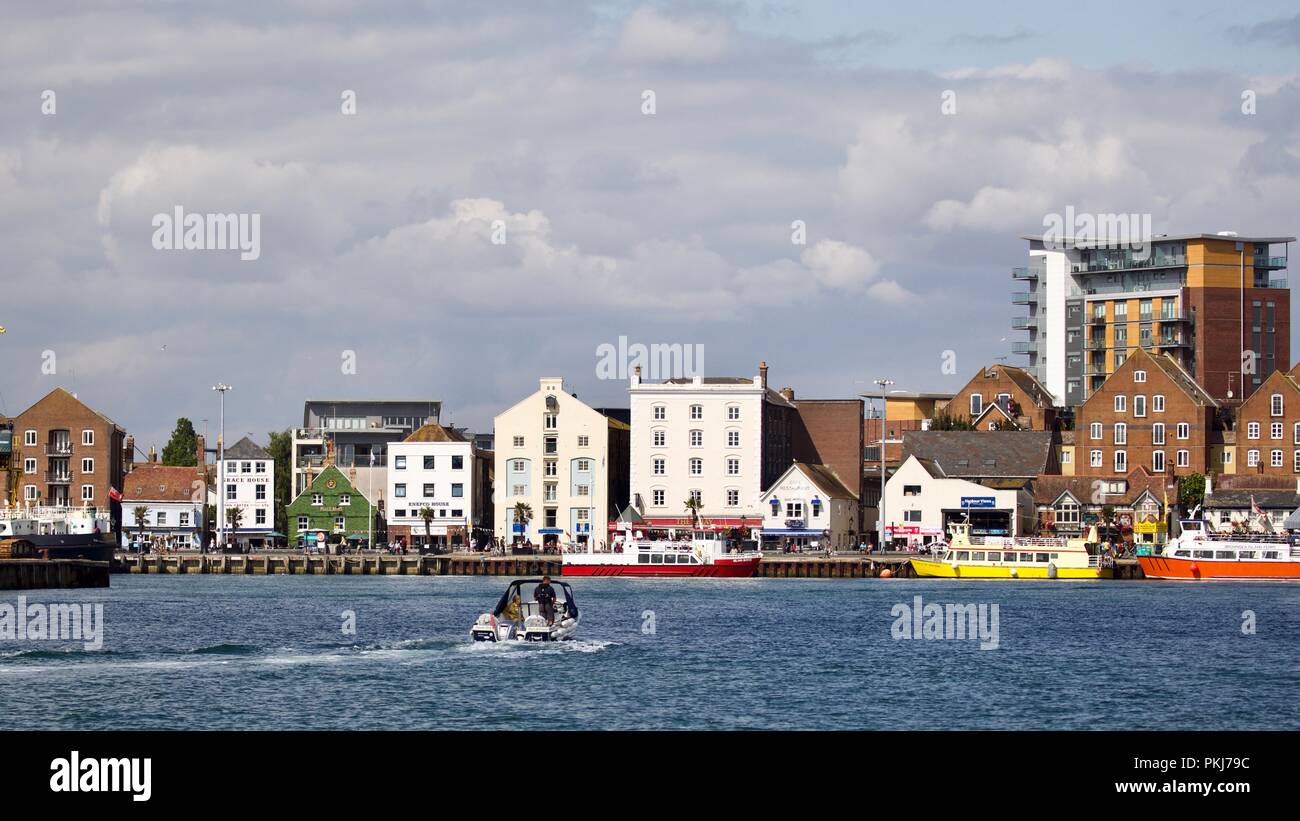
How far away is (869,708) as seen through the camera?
1954 inches

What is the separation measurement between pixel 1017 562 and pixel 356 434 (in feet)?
268

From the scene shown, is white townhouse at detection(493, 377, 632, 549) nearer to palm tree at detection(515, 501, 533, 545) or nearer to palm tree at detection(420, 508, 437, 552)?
palm tree at detection(515, 501, 533, 545)

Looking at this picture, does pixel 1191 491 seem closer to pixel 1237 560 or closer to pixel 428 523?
pixel 1237 560

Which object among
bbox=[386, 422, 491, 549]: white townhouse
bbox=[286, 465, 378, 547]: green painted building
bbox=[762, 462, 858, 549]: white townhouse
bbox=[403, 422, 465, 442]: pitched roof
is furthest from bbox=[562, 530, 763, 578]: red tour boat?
bbox=[286, 465, 378, 547]: green painted building

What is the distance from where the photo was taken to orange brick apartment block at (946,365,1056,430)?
6718 inches

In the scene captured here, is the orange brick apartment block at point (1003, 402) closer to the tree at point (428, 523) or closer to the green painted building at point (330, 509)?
the tree at point (428, 523)

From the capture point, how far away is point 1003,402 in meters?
174

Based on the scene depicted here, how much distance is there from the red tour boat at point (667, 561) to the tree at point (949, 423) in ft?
132

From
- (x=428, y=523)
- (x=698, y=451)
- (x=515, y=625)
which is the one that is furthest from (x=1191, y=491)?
(x=515, y=625)

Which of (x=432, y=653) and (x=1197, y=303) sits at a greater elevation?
(x=1197, y=303)

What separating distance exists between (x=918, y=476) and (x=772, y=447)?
15470 mm

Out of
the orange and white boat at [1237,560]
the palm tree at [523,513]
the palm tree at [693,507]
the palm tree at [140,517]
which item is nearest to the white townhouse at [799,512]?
the palm tree at [693,507]
